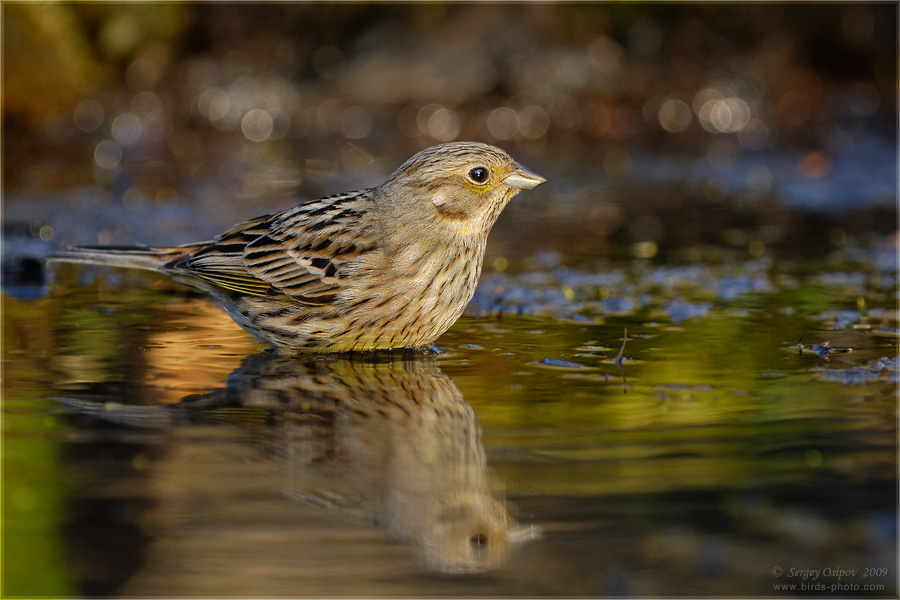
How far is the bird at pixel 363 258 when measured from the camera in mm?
6266

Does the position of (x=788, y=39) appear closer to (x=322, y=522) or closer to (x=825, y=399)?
(x=825, y=399)

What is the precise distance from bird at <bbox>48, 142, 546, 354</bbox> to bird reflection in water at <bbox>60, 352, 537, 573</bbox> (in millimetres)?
233

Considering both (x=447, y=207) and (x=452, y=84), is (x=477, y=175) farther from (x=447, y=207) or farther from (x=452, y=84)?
(x=452, y=84)

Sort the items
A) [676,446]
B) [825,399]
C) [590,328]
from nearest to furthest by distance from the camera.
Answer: [676,446] < [825,399] < [590,328]

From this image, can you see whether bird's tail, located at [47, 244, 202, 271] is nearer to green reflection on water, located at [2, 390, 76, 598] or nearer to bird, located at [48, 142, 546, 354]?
bird, located at [48, 142, 546, 354]

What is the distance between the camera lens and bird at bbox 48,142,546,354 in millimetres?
6266

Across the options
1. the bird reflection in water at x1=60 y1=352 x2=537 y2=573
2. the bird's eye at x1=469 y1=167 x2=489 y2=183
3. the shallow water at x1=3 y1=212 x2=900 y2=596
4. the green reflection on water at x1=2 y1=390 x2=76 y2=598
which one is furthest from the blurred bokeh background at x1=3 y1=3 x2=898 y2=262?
the green reflection on water at x1=2 y1=390 x2=76 y2=598

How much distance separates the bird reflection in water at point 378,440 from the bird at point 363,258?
0.23 metres

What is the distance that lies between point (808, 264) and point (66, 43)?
10184 millimetres

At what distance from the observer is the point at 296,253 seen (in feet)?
21.8

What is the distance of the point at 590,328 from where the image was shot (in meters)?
6.87

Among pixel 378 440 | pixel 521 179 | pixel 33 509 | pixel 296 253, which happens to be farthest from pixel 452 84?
pixel 33 509

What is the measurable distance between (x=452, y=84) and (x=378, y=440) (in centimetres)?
1154

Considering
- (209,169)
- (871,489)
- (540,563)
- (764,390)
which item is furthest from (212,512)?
(209,169)
